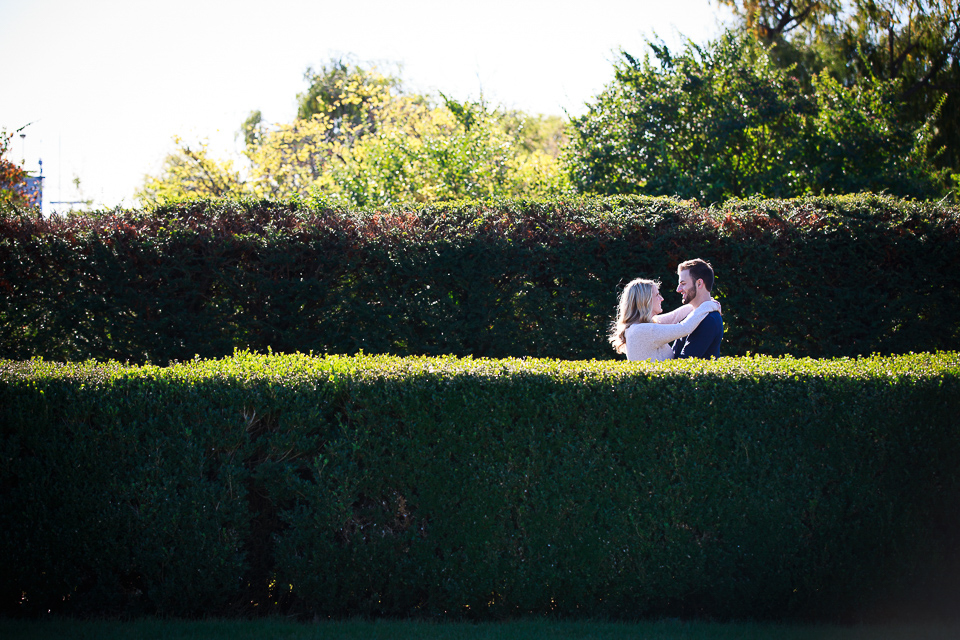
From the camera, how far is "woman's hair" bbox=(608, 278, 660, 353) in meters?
5.26

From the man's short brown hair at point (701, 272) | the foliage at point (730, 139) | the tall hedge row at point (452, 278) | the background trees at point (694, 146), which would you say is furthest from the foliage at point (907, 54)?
the man's short brown hair at point (701, 272)

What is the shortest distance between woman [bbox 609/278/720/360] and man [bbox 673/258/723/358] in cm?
10

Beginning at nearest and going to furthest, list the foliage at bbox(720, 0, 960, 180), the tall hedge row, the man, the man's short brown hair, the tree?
the man → the man's short brown hair → the tall hedge row → the foliage at bbox(720, 0, 960, 180) → the tree

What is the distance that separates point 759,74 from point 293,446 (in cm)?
1134

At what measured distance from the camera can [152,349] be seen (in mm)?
7020

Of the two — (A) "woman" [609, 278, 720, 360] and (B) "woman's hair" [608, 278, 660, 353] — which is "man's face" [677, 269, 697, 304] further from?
(B) "woman's hair" [608, 278, 660, 353]

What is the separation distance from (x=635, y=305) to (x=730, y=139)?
26.1ft

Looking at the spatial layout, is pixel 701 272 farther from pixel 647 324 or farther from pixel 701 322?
pixel 647 324

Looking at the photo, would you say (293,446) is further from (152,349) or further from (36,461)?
(152,349)

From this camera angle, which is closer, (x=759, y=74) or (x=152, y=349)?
(x=152, y=349)

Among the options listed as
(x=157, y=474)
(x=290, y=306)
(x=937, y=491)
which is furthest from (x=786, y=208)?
(x=157, y=474)

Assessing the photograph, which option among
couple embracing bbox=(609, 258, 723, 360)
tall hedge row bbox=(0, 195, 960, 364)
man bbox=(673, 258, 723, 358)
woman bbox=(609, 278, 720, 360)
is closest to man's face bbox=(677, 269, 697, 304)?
man bbox=(673, 258, 723, 358)

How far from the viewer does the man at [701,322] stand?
528 centimetres

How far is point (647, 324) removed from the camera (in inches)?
206
